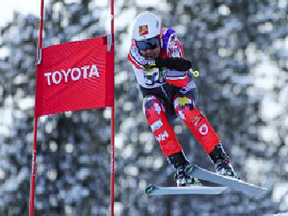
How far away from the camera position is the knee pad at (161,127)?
336 inches

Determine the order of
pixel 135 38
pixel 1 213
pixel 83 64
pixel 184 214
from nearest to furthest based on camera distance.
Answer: pixel 135 38
pixel 83 64
pixel 184 214
pixel 1 213

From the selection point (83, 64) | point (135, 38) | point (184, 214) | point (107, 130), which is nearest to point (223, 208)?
point (184, 214)

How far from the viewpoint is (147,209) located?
63.9ft

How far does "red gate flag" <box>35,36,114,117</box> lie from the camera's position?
1023 centimetres

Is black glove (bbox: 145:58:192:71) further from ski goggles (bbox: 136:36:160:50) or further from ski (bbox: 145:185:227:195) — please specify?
ski (bbox: 145:185:227:195)

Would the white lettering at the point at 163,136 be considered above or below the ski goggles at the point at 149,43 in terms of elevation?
below

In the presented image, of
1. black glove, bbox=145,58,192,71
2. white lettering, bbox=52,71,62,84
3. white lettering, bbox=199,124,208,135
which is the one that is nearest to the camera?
black glove, bbox=145,58,192,71

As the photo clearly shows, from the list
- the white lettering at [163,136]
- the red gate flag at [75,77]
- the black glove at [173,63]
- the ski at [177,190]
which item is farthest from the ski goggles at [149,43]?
the red gate flag at [75,77]

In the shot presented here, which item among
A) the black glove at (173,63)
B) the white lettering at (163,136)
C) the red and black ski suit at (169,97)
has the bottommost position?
the white lettering at (163,136)

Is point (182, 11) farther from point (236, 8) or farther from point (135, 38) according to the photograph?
point (135, 38)

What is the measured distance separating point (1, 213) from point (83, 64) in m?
10.7

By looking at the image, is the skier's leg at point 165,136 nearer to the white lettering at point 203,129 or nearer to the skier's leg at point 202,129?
the skier's leg at point 202,129

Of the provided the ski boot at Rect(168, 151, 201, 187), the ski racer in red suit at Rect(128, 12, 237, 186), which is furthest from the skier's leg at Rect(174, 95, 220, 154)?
the ski boot at Rect(168, 151, 201, 187)

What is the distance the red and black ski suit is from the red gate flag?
1507 millimetres
